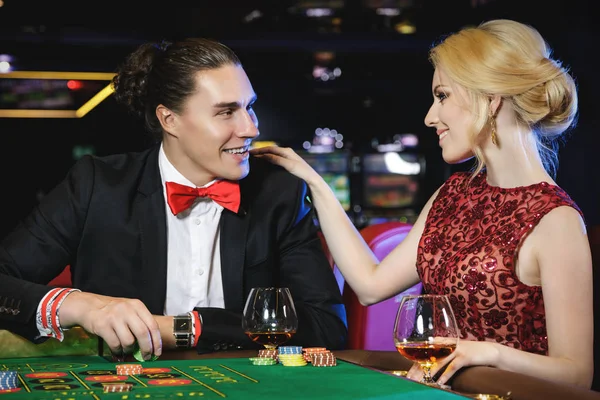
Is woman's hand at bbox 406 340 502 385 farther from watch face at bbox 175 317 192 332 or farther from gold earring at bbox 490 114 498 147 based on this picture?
gold earring at bbox 490 114 498 147

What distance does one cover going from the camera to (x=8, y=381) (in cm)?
143

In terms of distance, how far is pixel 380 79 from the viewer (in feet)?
34.0

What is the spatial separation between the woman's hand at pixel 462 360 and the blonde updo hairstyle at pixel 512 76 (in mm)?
718

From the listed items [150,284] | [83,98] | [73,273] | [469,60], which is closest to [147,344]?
[150,284]

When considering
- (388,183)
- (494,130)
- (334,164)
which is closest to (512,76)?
(494,130)

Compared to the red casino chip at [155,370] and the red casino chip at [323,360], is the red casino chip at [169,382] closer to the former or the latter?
the red casino chip at [155,370]

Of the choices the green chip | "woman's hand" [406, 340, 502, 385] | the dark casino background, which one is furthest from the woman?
the dark casino background

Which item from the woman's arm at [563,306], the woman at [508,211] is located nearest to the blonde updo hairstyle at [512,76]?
the woman at [508,211]

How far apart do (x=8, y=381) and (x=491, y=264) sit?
1.31m

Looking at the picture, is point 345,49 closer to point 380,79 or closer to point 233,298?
point 380,79

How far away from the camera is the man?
8.30ft

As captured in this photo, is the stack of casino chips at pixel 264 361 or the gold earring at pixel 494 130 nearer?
the stack of casino chips at pixel 264 361

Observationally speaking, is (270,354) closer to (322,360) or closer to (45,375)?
(322,360)

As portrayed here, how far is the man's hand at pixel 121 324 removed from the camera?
71.9 inches
